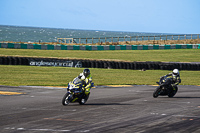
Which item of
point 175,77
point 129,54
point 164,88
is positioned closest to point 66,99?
point 164,88

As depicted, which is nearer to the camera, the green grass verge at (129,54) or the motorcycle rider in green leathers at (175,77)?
the motorcycle rider in green leathers at (175,77)

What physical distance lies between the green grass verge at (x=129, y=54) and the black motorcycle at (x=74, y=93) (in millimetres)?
29384

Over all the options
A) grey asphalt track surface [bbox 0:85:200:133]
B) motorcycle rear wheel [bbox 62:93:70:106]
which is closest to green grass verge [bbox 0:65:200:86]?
grey asphalt track surface [bbox 0:85:200:133]

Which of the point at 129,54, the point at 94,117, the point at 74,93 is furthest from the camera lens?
the point at 129,54

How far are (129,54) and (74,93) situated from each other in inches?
1402

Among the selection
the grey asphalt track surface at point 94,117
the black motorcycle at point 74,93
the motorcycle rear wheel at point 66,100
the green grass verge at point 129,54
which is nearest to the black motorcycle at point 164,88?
the grey asphalt track surface at point 94,117

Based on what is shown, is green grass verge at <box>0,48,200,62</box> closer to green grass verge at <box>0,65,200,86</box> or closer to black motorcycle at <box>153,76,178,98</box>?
green grass verge at <box>0,65,200,86</box>

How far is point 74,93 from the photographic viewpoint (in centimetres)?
1404

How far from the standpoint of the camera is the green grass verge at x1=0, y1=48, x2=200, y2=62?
44.4 meters

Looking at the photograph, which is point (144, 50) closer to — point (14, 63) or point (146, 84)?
point (14, 63)

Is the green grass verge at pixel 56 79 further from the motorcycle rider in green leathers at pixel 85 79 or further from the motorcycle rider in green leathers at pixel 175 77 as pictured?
the motorcycle rider in green leathers at pixel 85 79

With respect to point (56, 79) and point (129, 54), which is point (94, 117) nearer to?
point (56, 79)

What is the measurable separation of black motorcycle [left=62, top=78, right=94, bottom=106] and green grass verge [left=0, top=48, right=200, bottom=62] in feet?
96.4

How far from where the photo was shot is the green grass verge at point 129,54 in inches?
1750
